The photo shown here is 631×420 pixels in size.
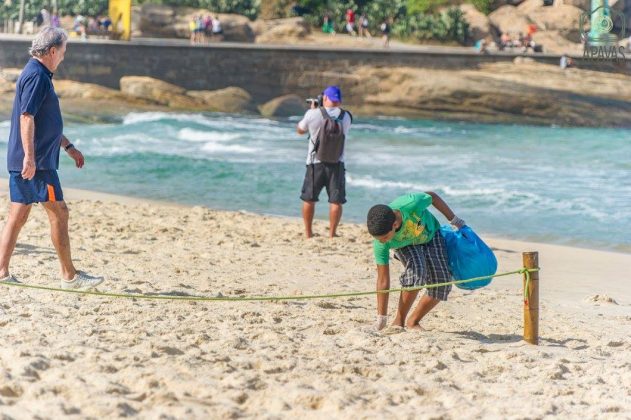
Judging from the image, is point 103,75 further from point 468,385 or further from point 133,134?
point 468,385

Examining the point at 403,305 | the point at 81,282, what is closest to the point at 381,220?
the point at 403,305

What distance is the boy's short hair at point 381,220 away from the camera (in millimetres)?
6258

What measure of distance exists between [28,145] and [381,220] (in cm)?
219

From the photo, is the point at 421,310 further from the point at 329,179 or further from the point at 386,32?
the point at 386,32

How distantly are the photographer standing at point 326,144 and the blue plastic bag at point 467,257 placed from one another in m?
3.86

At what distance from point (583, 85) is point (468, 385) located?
31.4 meters

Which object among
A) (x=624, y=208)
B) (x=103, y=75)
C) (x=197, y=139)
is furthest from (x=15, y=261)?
(x=103, y=75)

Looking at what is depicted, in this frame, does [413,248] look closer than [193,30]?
Yes

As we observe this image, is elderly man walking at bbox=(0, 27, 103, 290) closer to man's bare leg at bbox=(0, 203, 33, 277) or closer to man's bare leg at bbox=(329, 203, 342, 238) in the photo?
man's bare leg at bbox=(0, 203, 33, 277)

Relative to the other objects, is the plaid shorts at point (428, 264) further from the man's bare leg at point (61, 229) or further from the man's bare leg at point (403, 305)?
the man's bare leg at point (61, 229)

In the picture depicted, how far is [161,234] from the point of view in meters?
11.0

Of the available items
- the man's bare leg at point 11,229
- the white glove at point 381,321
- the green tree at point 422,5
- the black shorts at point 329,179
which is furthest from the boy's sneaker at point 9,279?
the green tree at point 422,5

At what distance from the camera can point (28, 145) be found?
6.66 metres

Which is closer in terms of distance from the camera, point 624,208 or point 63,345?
point 63,345
